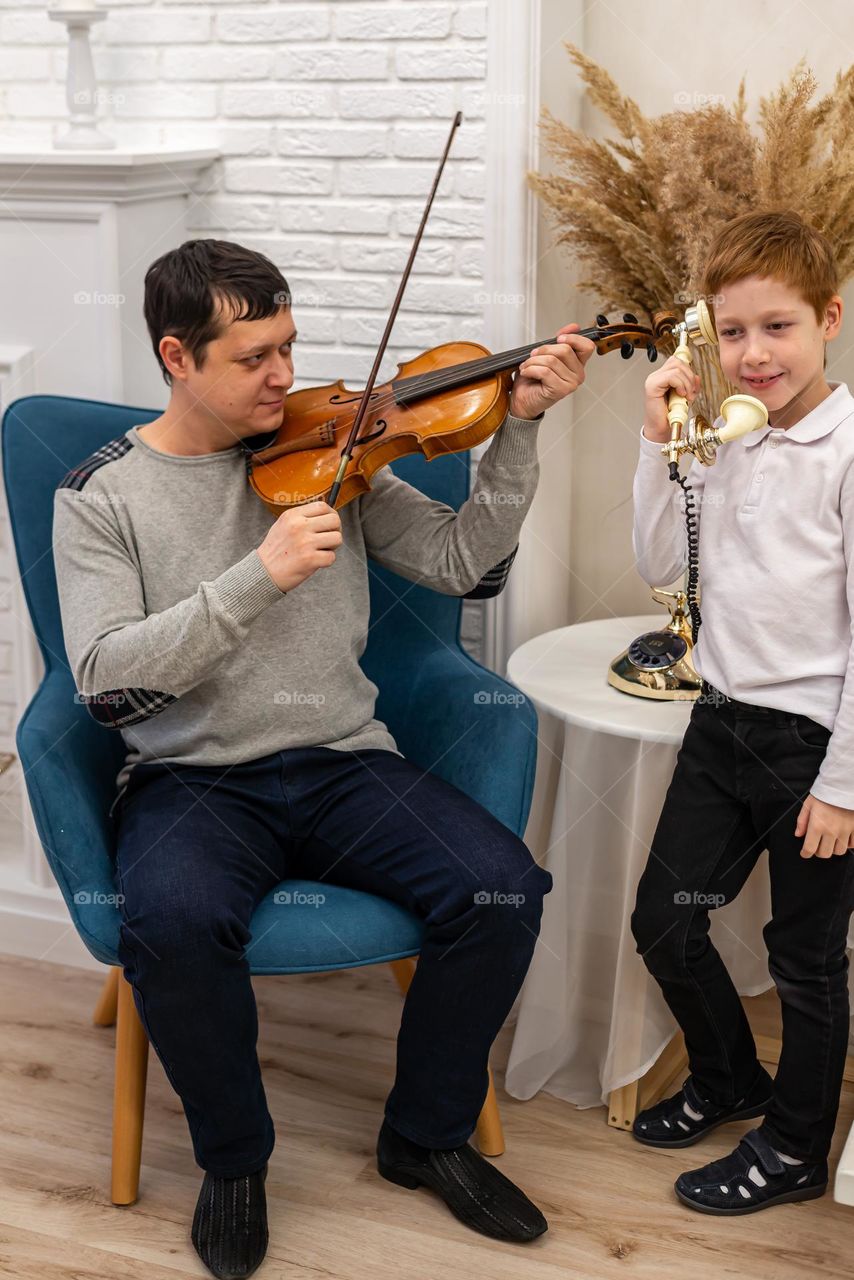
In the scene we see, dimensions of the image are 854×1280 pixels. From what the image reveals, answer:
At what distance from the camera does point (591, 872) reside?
195 cm

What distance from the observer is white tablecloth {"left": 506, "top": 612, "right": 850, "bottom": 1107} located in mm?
1870

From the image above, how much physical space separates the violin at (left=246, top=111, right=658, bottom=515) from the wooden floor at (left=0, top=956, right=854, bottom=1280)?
869 millimetres

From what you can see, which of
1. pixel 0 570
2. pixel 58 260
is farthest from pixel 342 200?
pixel 0 570

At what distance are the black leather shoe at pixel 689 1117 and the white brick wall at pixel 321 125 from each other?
1155 millimetres

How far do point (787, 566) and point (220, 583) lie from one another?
66 cm

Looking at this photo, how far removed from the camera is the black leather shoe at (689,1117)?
74.2 inches

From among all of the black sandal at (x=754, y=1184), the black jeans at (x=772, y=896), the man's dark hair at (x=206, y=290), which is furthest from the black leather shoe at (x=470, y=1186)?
the man's dark hair at (x=206, y=290)

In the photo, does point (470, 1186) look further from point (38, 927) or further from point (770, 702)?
point (38, 927)

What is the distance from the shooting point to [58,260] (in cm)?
208
